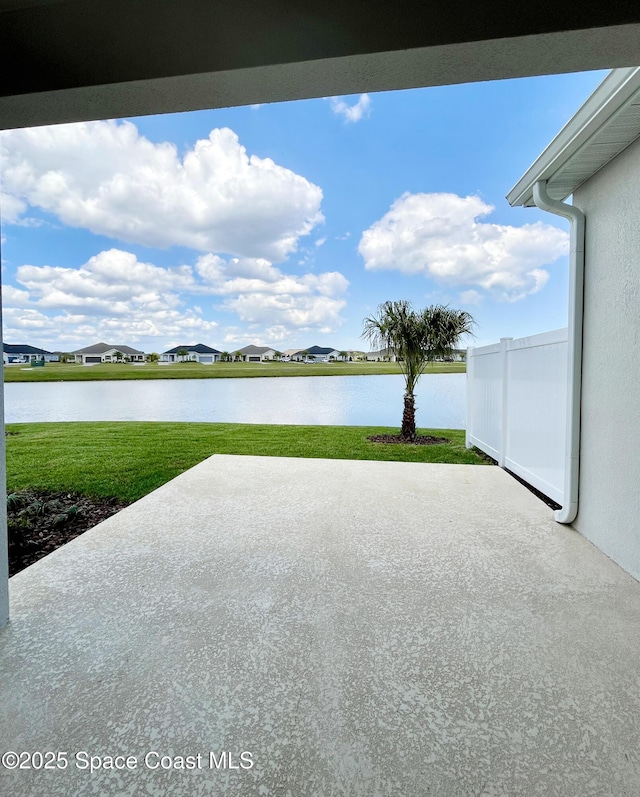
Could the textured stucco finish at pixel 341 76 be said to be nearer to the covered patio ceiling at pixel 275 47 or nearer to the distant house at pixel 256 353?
the covered patio ceiling at pixel 275 47

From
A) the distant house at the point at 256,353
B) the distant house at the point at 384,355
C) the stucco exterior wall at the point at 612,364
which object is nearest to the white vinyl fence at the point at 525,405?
the stucco exterior wall at the point at 612,364

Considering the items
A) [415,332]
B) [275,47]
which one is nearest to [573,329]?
[275,47]

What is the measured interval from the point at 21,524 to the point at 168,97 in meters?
3.46

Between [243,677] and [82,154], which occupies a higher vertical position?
[82,154]

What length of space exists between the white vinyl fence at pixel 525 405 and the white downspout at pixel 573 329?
0.94ft

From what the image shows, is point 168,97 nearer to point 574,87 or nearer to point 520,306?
point 574,87

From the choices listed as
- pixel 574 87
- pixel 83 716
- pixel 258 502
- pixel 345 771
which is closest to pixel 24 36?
pixel 83 716

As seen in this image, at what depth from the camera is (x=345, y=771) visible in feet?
4.01

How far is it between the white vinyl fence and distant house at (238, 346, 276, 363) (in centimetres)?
494

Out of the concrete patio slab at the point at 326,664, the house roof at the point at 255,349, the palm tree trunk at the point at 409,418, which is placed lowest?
the concrete patio slab at the point at 326,664

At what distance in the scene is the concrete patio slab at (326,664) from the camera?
4.04 ft

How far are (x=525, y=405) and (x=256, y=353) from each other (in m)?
6.73

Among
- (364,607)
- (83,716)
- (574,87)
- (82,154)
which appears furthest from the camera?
(82,154)

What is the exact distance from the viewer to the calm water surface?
8016mm
